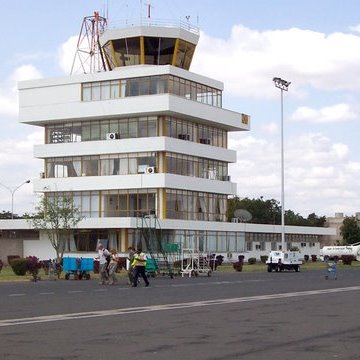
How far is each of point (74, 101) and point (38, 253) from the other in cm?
1662

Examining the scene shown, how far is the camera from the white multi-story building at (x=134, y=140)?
7719cm

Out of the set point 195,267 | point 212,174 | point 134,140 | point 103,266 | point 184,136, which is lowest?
point 195,267

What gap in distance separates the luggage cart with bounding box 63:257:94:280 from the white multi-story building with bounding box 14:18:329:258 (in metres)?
27.1

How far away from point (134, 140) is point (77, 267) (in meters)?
33.5

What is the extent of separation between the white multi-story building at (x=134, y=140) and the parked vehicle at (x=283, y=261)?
46.5 feet

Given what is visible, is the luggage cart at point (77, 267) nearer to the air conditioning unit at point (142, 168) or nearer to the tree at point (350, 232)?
the air conditioning unit at point (142, 168)

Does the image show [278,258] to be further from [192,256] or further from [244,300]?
[244,300]

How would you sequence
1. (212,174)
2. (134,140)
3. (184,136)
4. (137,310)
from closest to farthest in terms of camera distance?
1. (137,310)
2. (134,140)
3. (184,136)
4. (212,174)

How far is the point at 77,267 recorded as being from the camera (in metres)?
45.4

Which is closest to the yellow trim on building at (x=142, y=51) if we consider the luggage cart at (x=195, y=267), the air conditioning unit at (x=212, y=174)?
the air conditioning unit at (x=212, y=174)

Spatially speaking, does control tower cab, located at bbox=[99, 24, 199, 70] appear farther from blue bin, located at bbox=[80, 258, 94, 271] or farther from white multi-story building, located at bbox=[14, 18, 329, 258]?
blue bin, located at bbox=[80, 258, 94, 271]

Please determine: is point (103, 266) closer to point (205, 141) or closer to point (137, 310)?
point (137, 310)

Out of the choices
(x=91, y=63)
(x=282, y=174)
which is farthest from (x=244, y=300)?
(x=91, y=63)

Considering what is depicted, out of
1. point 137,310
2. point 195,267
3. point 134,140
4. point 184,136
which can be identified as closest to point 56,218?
point 195,267
